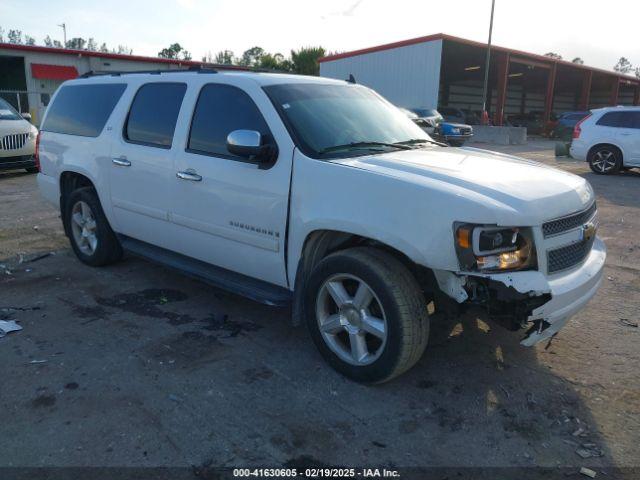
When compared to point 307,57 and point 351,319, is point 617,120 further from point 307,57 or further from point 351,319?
point 307,57

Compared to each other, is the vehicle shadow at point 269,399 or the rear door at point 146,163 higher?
the rear door at point 146,163

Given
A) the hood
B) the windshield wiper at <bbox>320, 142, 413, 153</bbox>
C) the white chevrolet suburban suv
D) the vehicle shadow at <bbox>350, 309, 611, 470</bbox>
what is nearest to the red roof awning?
the white chevrolet suburban suv

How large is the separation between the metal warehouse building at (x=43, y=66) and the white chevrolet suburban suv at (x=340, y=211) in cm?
2687

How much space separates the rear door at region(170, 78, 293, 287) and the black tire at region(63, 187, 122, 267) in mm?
1357

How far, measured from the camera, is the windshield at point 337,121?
3.71 meters

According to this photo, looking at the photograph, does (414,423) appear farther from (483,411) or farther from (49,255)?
(49,255)

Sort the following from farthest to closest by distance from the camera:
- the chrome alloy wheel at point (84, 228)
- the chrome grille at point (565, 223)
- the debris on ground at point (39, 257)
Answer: the debris on ground at point (39, 257)
the chrome alloy wheel at point (84, 228)
the chrome grille at point (565, 223)

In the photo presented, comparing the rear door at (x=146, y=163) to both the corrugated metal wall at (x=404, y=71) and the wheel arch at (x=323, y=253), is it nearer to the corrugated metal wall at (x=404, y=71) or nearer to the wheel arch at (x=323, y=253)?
the wheel arch at (x=323, y=253)

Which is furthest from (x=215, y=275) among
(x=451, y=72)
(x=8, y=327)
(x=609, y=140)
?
(x=451, y=72)

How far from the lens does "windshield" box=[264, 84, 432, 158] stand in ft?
12.2

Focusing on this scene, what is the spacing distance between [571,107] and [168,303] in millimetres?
59828

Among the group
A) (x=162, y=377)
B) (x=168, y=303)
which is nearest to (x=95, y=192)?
(x=168, y=303)

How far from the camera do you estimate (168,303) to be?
4.75 m

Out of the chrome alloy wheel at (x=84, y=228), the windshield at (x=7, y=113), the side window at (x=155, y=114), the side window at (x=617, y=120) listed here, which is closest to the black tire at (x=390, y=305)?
the side window at (x=155, y=114)
